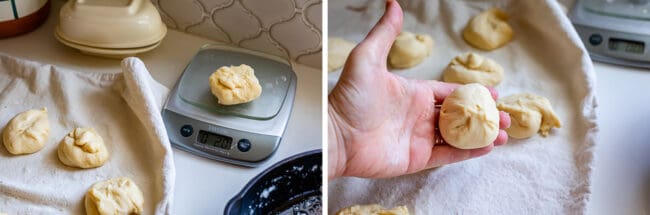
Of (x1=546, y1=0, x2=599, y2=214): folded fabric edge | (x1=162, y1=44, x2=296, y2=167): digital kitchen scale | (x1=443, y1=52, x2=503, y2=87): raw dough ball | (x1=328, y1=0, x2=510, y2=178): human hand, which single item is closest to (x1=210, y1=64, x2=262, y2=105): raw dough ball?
(x1=162, y1=44, x2=296, y2=167): digital kitchen scale

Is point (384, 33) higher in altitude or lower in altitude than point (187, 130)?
higher

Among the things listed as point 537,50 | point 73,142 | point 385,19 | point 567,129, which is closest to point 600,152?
point 567,129

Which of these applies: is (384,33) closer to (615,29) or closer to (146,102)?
(146,102)

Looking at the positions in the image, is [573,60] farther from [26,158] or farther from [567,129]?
[26,158]

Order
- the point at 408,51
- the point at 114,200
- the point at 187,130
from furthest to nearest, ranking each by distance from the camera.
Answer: the point at 408,51 < the point at 187,130 < the point at 114,200

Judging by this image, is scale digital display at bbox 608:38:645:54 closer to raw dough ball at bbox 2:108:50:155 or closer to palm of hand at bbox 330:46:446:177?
palm of hand at bbox 330:46:446:177

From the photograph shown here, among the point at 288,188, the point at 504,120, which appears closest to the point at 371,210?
the point at 288,188

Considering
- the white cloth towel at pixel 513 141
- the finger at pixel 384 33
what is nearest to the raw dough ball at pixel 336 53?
the white cloth towel at pixel 513 141
